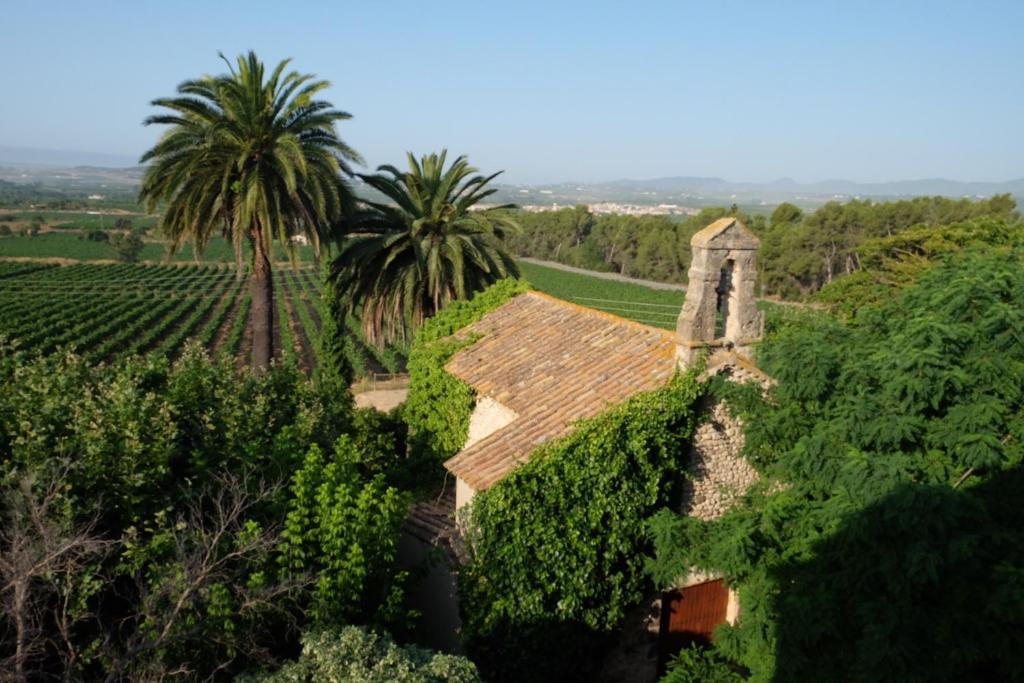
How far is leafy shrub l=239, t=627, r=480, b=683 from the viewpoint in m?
6.05

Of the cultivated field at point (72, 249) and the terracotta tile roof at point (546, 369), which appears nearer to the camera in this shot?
the terracotta tile roof at point (546, 369)

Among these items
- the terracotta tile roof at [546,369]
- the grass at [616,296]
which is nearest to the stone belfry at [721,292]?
the terracotta tile roof at [546,369]

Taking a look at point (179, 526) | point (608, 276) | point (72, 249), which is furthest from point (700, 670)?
point (72, 249)

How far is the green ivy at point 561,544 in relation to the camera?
8922 mm

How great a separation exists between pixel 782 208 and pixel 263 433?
68.3 meters

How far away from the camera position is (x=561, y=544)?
9.00 m

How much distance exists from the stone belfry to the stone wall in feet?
3.33

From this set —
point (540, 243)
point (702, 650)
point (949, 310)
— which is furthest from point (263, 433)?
point (540, 243)

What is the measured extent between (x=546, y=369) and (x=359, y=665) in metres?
6.41

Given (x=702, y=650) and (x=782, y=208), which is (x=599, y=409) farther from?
(x=782, y=208)

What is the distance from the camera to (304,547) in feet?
26.7

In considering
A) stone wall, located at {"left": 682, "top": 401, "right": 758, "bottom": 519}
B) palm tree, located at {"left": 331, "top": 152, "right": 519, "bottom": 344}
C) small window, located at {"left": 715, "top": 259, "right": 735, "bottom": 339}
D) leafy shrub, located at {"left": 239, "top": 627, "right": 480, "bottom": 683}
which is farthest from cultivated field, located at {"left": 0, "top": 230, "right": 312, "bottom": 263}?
leafy shrub, located at {"left": 239, "top": 627, "right": 480, "bottom": 683}

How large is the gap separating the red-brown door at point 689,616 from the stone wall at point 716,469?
125 centimetres

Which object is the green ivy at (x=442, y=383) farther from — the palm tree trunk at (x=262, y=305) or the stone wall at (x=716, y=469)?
the stone wall at (x=716, y=469)
